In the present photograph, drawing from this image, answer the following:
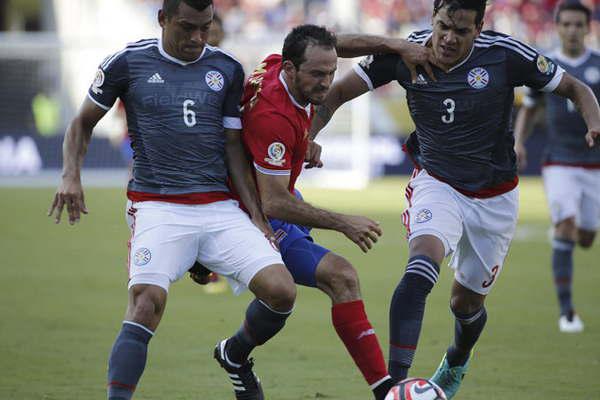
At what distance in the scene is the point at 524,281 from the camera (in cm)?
1249

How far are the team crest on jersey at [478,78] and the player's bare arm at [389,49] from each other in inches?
8.4

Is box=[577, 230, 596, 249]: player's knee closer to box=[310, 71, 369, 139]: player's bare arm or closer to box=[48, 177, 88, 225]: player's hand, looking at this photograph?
box=[310, 71, 369, 139]: player's bare arm

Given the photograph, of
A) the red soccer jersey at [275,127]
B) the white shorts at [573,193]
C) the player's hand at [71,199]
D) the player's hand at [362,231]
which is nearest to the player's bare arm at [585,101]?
the player's hand at [362,231]

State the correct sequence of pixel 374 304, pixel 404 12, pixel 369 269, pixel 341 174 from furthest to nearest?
pixel 404 12 < pixel 341 174 < pixel 369 269 < pixel 374 304

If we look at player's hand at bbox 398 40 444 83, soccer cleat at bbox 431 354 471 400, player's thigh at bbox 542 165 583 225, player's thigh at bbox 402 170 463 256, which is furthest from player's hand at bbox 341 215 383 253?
player's thigh at bbox 542 165 583 225

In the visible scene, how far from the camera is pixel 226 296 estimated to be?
11.4 metres

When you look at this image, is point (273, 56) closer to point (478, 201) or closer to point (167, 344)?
point (478, 201)

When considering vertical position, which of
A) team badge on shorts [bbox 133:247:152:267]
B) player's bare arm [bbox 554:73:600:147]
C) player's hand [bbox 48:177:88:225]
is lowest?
team badge on shorts [bbox 133:247:152:267]

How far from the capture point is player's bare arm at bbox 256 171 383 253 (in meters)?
5.85

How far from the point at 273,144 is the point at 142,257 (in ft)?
3.05

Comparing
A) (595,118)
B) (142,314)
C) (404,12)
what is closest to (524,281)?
(595,118)

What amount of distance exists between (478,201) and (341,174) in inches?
726

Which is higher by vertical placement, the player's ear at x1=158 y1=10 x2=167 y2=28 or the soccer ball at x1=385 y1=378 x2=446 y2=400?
the player's ear at x1=158 y1=10 x2=167 y2=28

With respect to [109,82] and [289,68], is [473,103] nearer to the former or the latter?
[289,68]
